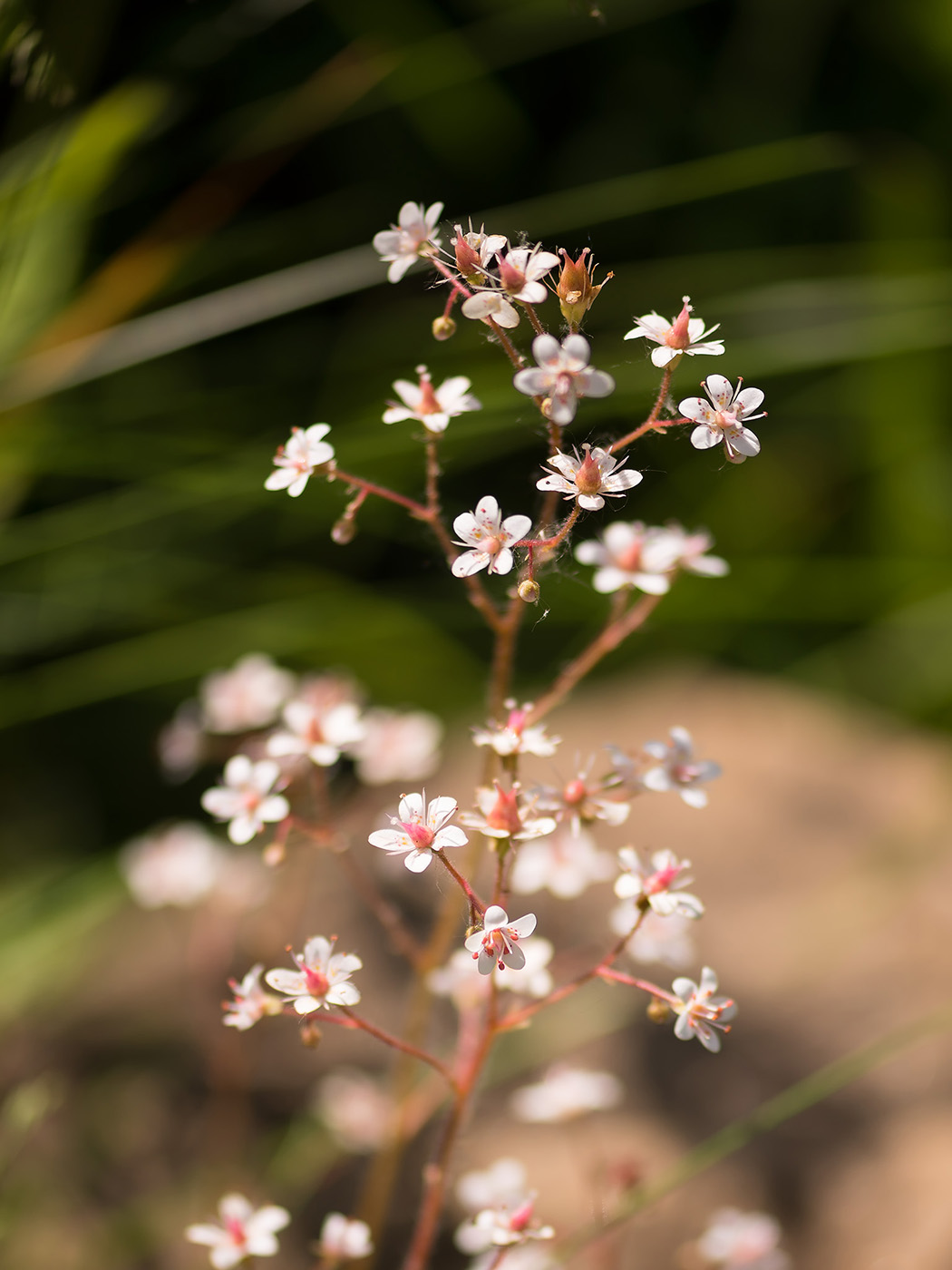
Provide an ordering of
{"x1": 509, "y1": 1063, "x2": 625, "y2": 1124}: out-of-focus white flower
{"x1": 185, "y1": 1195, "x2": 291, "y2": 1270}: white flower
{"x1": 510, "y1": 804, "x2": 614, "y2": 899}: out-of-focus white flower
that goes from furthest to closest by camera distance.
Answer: {"x1": 509, "y1": 1063, "x2": 625, "y2": 1124}: out-of-focus white flower → {"x1": 510, "y1": 804, "x2": 614, "y2": 899}: out-of-focus white flower → {"x1": 185, "y1": 1195, "x2": 291, "y2": 1270}: white flower

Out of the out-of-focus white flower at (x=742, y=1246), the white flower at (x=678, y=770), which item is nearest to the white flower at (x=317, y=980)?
the white flower at (x=678, y=770)

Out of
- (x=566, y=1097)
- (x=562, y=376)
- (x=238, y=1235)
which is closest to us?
(x=562, y=376)

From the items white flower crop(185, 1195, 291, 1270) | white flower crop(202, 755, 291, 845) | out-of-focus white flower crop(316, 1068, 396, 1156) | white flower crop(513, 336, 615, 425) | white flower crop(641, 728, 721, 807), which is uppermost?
white flower crop(513, 336, 615, 425)

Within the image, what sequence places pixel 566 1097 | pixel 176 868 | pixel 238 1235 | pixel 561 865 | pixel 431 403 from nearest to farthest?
pixel 431 403, pixel 238 1235, pixel 561 865, pixel 566 1097, pixel 176 868

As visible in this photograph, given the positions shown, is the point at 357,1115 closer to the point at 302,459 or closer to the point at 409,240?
the point at 302,459

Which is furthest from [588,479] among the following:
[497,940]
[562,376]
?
[497,940]

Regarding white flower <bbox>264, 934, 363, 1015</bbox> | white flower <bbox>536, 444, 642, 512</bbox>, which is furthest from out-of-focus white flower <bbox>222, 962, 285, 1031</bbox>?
white flower <bbox>536, 444, 642, 512</bbox>

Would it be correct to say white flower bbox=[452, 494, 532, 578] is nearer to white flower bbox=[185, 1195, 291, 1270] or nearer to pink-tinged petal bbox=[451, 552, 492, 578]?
pink-tinged petal bbox=[451, 552, 492, 578]
